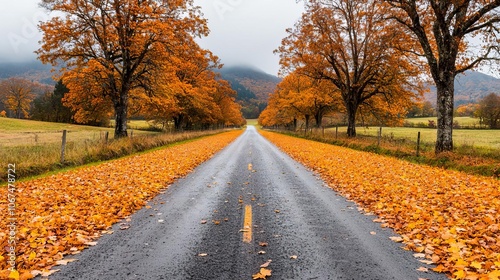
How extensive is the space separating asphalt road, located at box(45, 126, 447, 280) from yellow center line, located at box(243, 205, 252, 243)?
0.02 m

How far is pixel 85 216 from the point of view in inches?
232

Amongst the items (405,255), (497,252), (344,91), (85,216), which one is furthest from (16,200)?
(344,91)

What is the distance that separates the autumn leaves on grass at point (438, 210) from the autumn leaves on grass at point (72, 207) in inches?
215

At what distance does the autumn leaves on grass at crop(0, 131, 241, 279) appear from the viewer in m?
4.36

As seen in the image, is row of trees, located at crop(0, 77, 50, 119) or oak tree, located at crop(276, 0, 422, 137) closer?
oak tree, located at crop(276, 0, 422, 137)

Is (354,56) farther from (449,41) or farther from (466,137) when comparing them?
(466,137)

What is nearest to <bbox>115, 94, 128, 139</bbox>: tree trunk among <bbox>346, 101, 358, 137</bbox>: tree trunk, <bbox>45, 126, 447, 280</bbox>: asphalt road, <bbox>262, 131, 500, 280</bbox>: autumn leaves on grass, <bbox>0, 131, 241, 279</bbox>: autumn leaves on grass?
<bbox>0, 131, 241, 279</bbox>: autumn leaves on grass

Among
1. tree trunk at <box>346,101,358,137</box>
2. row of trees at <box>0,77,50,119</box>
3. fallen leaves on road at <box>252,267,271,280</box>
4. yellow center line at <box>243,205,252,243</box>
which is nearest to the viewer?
fallen leaves on road at <box>252,267,271,280</box>

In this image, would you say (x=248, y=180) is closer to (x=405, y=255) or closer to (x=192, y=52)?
(x=405, y=255)

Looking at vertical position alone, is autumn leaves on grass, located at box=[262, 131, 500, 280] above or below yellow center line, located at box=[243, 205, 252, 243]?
above

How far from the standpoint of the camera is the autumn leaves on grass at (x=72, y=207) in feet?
14.3

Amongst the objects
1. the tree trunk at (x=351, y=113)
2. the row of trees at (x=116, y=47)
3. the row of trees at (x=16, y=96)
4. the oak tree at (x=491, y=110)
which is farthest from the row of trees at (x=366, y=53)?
the row of trees at (x=16, y=96)

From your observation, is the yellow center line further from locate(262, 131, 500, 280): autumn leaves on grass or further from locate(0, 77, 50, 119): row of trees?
locate(0, 77, 50, 119): row of trees

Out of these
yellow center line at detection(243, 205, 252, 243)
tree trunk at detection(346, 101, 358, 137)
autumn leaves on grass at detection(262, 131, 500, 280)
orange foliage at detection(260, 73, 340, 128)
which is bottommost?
yellow center line at detection(243, 205, 252, 243)
